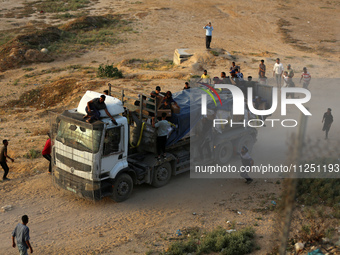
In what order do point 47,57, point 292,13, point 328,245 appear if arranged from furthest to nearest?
point 292,13, point 47,57, point 328,245

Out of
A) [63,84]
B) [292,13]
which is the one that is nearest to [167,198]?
[63,84]

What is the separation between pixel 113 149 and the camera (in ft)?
38.6

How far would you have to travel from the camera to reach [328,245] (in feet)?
Answer: 33.3

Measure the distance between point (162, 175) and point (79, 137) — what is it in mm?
3000

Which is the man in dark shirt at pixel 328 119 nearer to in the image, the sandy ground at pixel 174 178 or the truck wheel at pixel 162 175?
the sandy ground at pixel 174 178

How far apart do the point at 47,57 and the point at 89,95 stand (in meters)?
19.2

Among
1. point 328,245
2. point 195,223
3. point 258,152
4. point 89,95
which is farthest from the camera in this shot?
point 258,152

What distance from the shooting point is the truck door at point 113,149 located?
38.0 ft

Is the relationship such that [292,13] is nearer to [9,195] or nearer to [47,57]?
[47,57]

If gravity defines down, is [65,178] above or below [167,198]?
above

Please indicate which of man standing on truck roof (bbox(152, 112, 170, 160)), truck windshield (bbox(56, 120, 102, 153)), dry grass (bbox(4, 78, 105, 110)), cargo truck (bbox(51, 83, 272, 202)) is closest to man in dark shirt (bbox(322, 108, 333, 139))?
cargo truck (bbox(51, 83, 272, 202))

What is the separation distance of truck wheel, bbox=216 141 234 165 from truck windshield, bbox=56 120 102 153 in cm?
472

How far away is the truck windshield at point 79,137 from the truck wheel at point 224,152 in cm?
472

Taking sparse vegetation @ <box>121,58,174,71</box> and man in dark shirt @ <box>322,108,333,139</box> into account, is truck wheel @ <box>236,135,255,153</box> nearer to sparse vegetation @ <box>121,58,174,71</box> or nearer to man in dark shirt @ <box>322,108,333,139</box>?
man in dark shirt @ <box>322,108,333,139</box>
